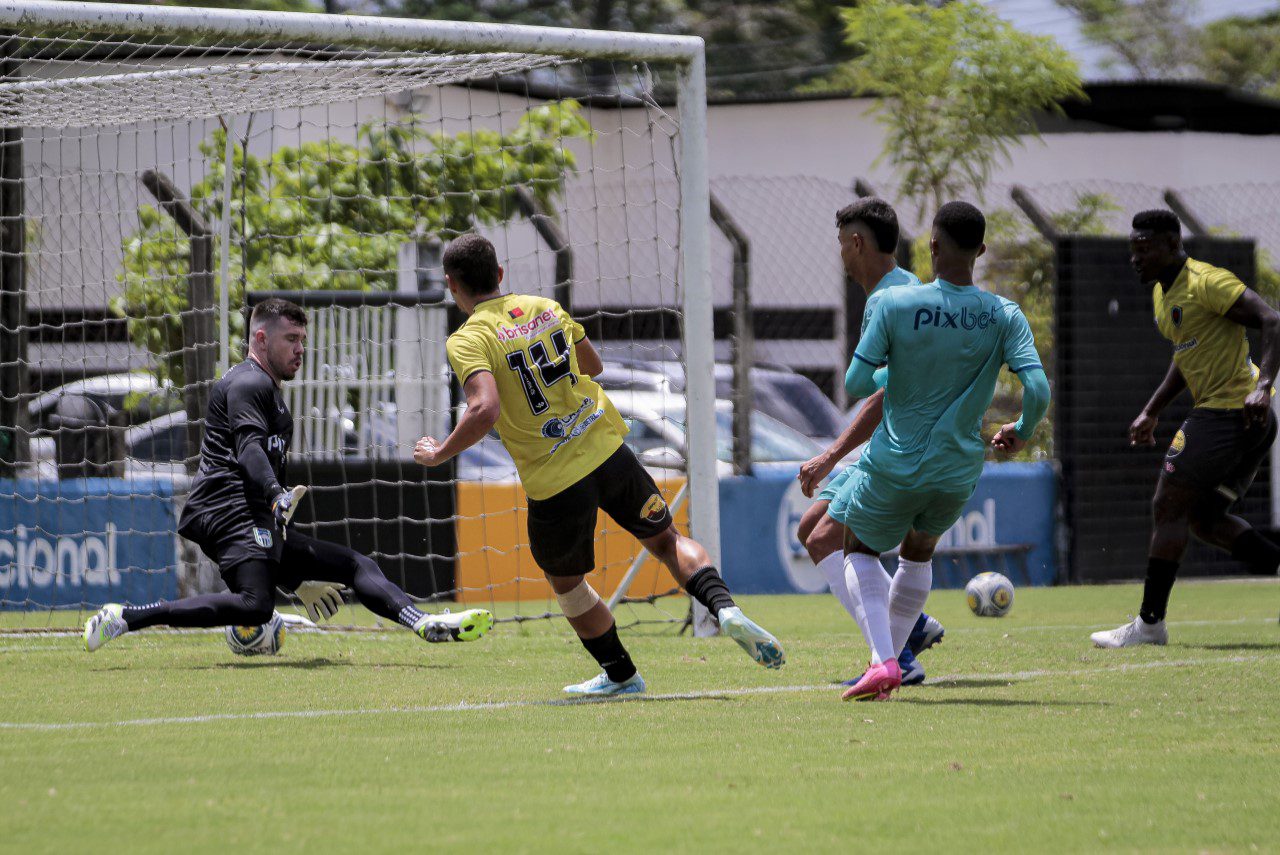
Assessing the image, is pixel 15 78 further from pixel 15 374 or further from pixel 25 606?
pixel 25 606

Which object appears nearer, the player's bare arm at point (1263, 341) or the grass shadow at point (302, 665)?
the grass shadow at point (302, 665)

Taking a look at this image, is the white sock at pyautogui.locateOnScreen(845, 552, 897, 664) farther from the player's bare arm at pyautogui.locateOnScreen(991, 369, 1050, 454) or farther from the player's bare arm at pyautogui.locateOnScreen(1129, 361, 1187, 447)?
the player's bare arm at pyautogui.locateOnScreen(1129, 361, 1187, 447)

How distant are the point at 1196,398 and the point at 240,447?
4.76 metres

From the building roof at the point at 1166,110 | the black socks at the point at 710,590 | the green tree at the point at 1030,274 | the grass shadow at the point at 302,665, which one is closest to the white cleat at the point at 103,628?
the grass shadow at the point at 302,665

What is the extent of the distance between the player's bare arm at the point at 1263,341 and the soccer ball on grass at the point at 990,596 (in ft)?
8.05

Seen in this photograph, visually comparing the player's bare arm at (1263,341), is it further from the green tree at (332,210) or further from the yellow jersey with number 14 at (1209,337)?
the green tree at (332,210)

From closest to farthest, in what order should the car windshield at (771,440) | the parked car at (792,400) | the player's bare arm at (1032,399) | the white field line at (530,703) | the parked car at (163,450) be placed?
the white field line at (530,703) < the player's bare arm at (1032,399) < the parked car at (163,450) < the car windshield at (771,440) < the parked car at (792,400)

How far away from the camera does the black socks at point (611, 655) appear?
6.69 metres

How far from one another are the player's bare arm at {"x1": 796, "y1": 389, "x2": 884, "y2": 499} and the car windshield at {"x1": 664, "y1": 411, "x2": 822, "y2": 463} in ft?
22.7

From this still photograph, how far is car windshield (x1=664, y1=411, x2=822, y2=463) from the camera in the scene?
1412 centimetres

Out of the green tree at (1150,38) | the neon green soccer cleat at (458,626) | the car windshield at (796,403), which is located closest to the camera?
the neon green soccer cleat at (458,626)

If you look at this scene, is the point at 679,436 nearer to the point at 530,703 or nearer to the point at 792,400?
the point at 792,400

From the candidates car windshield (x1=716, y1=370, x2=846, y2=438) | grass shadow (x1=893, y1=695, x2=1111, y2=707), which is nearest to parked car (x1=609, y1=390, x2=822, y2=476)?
car windshield (x1=716, y1=370, x2=846, y2=438)

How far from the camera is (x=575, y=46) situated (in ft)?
30.7
